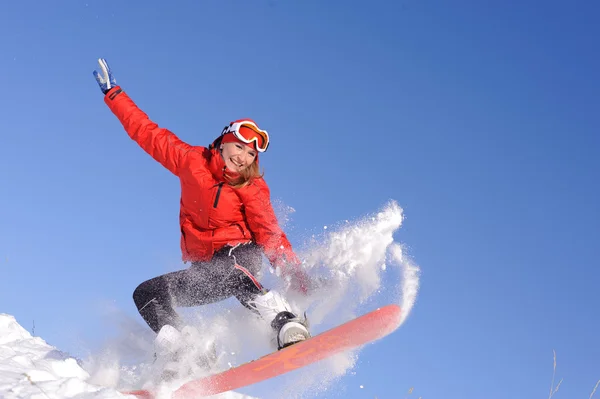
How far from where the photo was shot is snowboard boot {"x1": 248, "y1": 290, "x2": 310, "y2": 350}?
172 inches

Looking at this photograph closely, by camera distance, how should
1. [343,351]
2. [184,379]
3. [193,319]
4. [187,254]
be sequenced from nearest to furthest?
[184,379]
[343,351]
[193,319]
[187,254]

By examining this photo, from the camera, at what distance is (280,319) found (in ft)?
14.8

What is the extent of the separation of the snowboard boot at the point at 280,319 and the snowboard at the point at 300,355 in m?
0.14

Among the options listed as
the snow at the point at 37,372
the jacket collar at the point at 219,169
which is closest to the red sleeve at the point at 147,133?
the jacket collar at the point at 219,169

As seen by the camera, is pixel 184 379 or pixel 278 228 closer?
pixel 184 379

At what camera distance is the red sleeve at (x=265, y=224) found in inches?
192

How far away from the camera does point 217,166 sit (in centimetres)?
485

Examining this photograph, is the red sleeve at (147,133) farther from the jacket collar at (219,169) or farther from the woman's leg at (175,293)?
the woman's leg at (175,293)

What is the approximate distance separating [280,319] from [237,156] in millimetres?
1450

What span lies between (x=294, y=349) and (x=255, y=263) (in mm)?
950

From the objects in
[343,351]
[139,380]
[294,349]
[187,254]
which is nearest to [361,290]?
[343,351]

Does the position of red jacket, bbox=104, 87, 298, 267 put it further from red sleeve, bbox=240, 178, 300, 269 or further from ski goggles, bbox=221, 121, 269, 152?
ski goggles, bbox=221, 121, 269, 152

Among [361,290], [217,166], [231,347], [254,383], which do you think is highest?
[217,166]

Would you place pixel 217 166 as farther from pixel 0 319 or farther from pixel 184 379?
pixel 0 319
